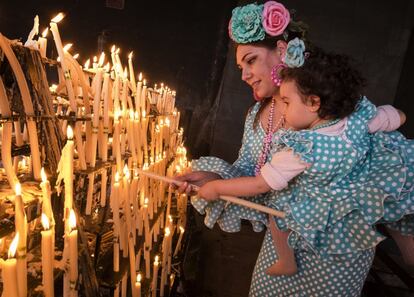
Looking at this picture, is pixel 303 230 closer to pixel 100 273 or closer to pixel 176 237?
pixel 100 273

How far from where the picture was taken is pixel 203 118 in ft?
22.3

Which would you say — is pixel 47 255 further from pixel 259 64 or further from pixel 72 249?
pixel 259 64

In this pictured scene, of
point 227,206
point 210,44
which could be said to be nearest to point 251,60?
point 227,206

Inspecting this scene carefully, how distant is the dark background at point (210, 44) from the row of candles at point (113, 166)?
1884mm

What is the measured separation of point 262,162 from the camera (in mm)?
Result: 1681

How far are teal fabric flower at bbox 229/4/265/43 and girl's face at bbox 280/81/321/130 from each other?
278 mm

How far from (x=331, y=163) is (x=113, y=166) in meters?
1.11

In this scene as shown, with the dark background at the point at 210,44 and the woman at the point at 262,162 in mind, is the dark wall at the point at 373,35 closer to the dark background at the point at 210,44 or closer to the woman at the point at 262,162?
the dark background at the point at 210,44

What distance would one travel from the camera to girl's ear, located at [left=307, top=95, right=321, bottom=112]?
53.8 inches

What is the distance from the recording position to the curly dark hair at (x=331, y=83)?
1346 mm

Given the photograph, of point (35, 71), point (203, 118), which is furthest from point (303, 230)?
point (203, 118)

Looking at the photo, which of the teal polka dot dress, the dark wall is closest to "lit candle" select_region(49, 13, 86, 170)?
the teal polka dot dress

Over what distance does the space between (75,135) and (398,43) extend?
5.12m

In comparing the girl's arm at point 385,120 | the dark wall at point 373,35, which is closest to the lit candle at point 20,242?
the girl's arm at point 385,120
